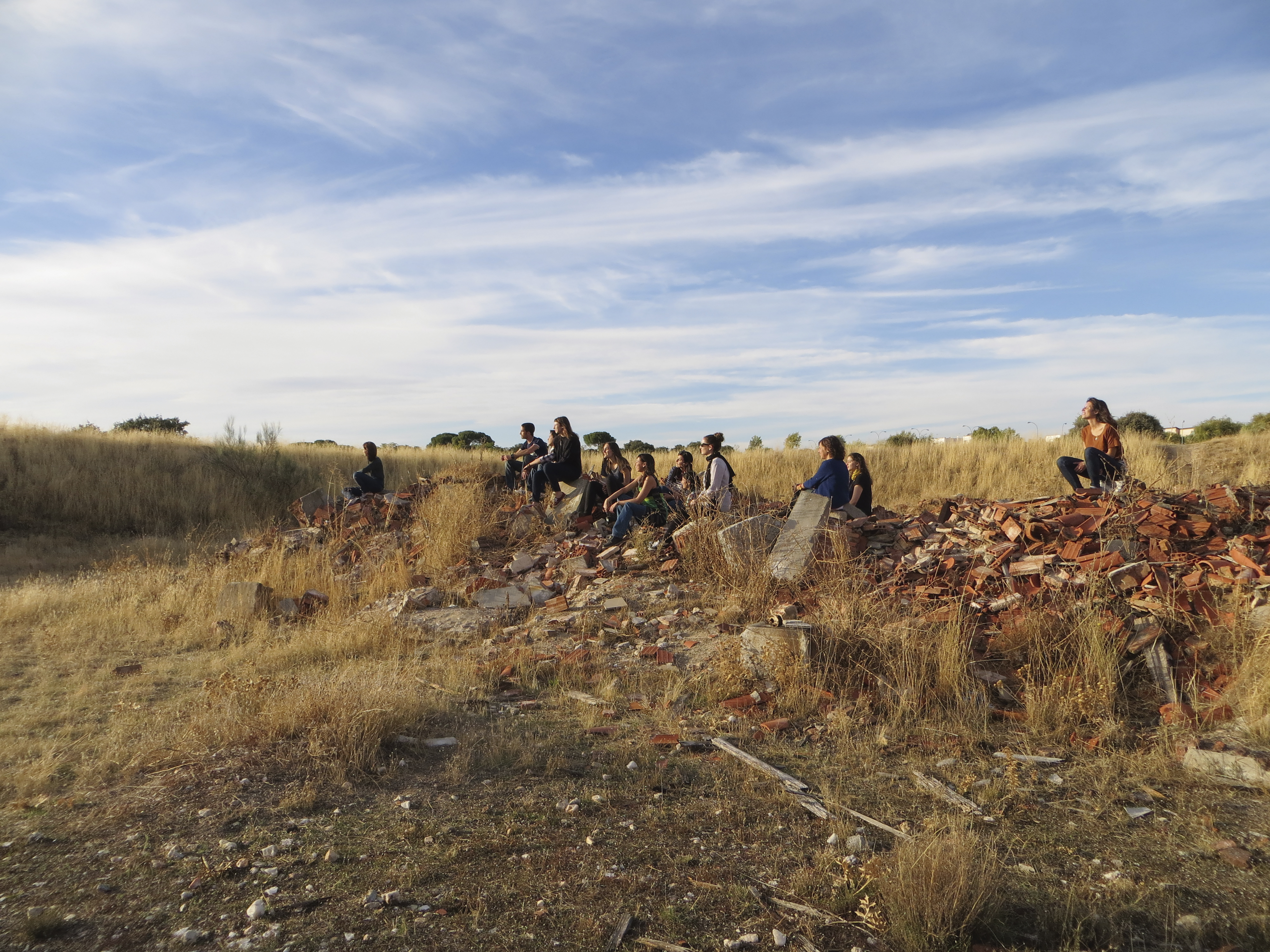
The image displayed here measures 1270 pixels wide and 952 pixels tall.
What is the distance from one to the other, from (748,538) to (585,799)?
4190mm

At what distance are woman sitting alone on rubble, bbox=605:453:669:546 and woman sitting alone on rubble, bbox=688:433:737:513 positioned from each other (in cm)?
41

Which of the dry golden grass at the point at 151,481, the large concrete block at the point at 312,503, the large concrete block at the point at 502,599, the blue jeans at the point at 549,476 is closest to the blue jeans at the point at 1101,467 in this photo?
the large concrete block at the point at 502,599

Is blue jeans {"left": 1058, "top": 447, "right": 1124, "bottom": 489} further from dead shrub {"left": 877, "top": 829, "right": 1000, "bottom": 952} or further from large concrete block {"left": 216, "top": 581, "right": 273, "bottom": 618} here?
large concrete block {"left": 216, "top": 581, "right": 273, "bottom": 618}

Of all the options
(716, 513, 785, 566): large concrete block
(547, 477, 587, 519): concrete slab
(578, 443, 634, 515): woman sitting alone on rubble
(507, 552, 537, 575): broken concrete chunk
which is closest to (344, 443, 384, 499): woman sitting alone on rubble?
(547, 477, 587, 519): concrete slab

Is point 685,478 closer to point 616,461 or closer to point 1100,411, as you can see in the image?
point 616,461

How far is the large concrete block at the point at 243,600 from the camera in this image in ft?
27.5

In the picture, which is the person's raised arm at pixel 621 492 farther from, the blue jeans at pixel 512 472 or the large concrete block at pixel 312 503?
the large concrete block at pixel 312 503

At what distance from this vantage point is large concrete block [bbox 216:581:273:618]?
27.5ft

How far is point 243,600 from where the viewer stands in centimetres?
849

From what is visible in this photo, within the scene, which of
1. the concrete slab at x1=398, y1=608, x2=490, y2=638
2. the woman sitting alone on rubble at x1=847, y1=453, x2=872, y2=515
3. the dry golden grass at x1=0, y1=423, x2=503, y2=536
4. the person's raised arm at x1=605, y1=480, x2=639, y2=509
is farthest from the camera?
the dry golden grass at x1=0, y1=423, x2=503, y2=536

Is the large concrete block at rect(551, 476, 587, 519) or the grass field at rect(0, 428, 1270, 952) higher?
the large concrete block at rect(551, 476, 587, 519)

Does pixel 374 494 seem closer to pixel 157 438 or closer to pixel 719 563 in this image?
pixel 719 563

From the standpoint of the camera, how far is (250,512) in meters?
17.9

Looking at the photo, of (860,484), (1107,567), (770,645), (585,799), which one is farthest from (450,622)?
(1107,567)
